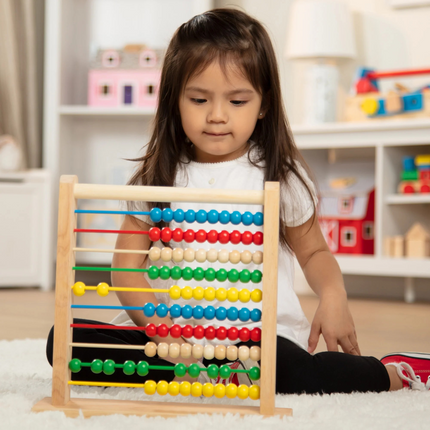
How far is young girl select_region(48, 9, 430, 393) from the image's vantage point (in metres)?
0.95

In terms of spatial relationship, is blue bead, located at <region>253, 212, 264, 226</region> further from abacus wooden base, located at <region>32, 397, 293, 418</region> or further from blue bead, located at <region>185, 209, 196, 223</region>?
abacus wooden base, located at <region>32, 397, 293, 418</region>

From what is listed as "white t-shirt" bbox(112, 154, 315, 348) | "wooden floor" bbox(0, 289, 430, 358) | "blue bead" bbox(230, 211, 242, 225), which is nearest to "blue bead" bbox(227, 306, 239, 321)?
"blue bead" bbox(230, 211, 242, 225)

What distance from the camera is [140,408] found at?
75 centimetres

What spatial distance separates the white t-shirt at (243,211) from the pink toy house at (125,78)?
1.60 m

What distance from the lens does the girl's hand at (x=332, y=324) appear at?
3.16ft

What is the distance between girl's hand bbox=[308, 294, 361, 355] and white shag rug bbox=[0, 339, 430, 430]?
0.31 ft

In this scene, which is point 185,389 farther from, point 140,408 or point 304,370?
point 304,370

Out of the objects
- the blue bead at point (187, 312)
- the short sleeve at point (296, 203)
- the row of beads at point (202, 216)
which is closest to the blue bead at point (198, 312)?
the blue bead at point (187, 312)

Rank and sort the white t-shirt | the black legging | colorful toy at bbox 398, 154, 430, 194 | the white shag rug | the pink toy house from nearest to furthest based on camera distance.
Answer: the white shag rug < the black legging < the white t-shirt < colorful toy at bbox 398, 154, 430, 194 < the pink toy house

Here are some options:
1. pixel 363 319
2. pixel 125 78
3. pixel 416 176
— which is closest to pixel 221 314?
pixel 363 319

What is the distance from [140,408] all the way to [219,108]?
48 centimetres

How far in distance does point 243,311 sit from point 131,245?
1.13 ft

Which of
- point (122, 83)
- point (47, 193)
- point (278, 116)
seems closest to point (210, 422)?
point (278, 116)

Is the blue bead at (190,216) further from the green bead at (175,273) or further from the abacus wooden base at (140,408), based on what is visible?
the abacus wooden base at (140,408)
